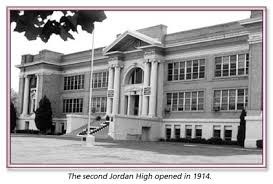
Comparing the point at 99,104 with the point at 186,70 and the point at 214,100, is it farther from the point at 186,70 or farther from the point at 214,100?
the point at 214,100

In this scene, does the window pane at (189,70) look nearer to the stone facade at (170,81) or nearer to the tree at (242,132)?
the stone facade at (170,81)

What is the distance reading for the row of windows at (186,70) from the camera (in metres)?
37.1

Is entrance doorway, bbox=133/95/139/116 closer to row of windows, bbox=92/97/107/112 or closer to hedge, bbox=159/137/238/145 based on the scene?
row of windows, bbox=92/97/107/112

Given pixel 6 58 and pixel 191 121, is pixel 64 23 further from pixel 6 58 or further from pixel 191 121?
pixel 191 121

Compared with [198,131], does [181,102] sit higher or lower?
higher

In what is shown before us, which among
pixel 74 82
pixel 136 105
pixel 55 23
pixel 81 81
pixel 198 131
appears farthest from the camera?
pixel 74 82

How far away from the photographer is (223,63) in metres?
35.5

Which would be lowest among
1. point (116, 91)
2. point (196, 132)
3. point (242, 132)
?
point (196, 132)

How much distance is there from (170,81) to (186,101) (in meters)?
2.68

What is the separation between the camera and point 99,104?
47.0m

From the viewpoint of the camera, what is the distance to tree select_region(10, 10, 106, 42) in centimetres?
691

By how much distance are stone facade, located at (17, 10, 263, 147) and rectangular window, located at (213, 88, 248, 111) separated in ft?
0.30

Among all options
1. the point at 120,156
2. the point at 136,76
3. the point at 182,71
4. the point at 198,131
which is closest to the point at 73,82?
the point at 136,76

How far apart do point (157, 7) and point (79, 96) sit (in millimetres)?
40501
